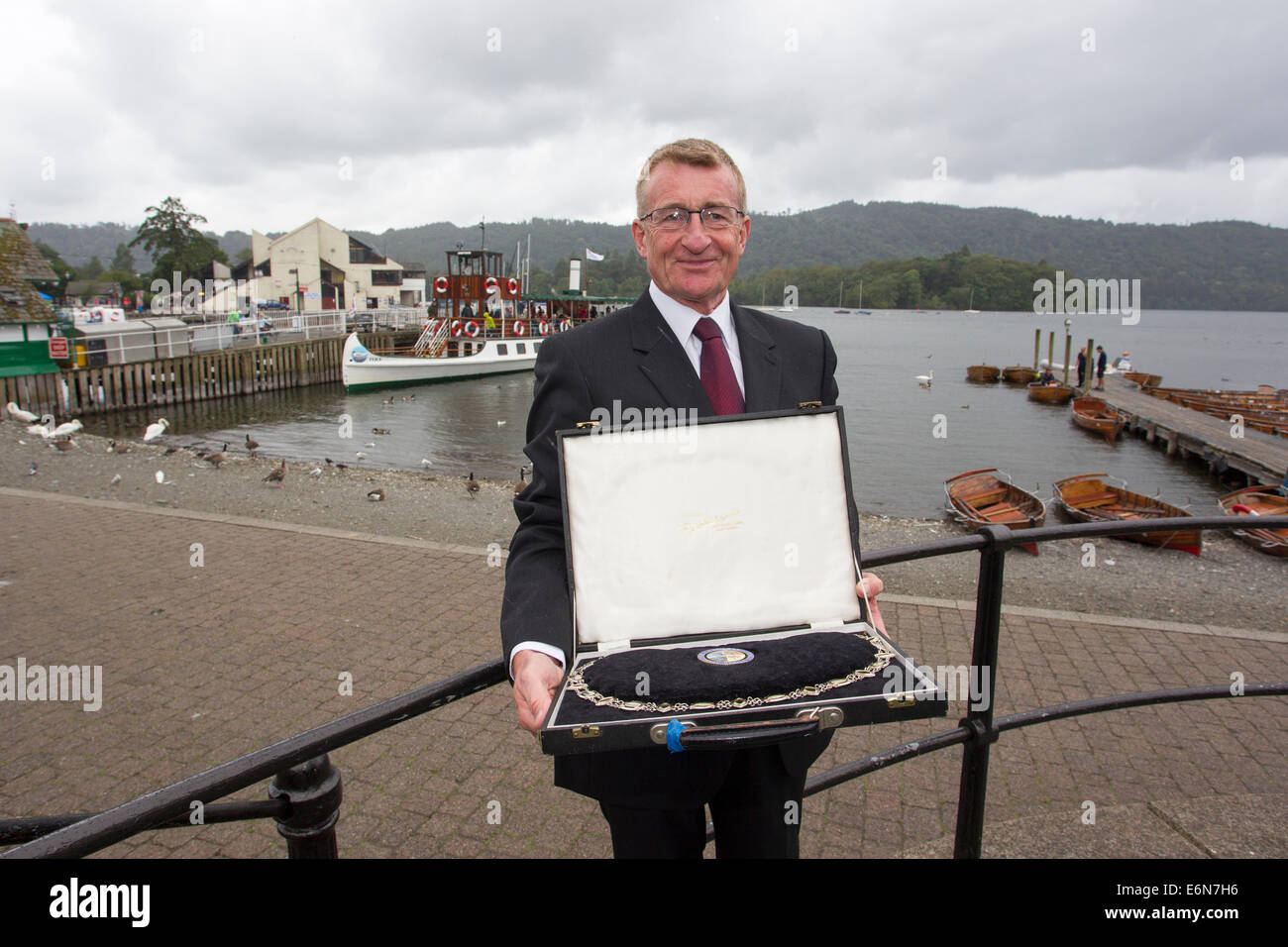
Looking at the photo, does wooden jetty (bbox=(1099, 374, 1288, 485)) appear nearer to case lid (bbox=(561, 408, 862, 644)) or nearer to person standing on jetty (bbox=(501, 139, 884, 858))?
person standing on jetty (bbox=(501, 139, 884, 858))

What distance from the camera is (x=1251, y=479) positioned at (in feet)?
75.2

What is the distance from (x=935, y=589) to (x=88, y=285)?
116m

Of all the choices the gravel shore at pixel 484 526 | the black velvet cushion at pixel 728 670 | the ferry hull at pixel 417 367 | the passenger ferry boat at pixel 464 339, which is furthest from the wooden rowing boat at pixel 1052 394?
the black velvet cushion at pixel 728 670

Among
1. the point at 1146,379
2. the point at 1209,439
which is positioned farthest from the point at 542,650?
the point at 1146,379

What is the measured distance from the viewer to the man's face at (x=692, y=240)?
2125 mm

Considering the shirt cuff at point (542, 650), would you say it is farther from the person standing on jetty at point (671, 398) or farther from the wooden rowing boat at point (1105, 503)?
the wooden rowing boat at point (1105, 503)

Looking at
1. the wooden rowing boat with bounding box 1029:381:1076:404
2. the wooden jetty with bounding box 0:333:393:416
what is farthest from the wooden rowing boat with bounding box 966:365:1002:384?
the wooden jetty with bounding box 0:333:393:416

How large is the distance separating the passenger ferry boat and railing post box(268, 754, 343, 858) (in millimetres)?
43597

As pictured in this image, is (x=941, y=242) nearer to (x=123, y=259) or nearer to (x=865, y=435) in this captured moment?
(x=865, y=435)

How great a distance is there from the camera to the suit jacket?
6.05ft

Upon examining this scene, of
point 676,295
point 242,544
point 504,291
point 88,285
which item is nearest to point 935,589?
point 676,295

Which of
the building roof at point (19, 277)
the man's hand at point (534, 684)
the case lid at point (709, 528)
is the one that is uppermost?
the building roof at point (19, 277)

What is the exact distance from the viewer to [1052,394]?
4416 centimetres
